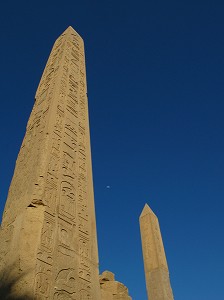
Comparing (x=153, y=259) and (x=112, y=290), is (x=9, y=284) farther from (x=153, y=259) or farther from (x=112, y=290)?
(x=153, y=259)

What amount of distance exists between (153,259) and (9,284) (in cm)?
673

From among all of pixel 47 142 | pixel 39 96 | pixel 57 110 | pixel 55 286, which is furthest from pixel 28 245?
pixel 39 96

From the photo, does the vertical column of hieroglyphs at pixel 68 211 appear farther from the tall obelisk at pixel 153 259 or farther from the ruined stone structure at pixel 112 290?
the tall obelisk at pixel 153 259

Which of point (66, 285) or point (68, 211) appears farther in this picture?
point (68, 211)

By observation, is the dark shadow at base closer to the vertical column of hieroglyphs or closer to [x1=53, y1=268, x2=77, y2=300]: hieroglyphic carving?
the vertical column of hieroglyphs

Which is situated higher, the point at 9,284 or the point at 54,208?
the point at 54,208

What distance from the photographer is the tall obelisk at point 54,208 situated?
3.14 m

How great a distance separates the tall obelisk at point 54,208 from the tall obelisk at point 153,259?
4.92 metres

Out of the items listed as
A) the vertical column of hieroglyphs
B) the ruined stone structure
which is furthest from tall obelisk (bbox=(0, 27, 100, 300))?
the ruined stone structure

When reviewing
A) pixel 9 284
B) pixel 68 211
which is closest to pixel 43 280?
pixel 9 284

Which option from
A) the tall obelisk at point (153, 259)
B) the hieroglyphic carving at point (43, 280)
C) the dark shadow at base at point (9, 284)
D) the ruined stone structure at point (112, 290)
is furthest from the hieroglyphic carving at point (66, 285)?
the tall obelisk at point (153, 259)

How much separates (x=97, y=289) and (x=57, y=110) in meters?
2.46

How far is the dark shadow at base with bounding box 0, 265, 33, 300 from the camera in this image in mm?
2854

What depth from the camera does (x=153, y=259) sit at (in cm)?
920
